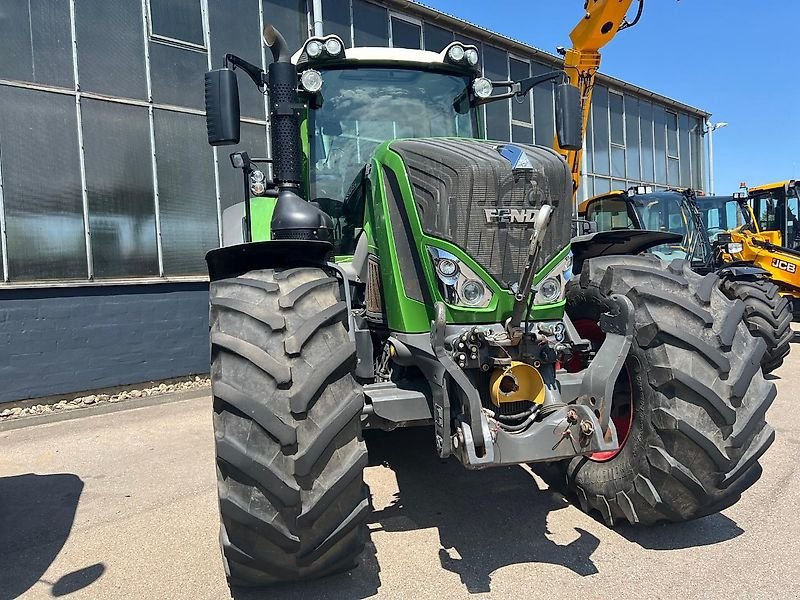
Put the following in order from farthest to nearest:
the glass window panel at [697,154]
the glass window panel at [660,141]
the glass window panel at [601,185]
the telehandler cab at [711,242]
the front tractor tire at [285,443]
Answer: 1. the glass window panel at [697,154]
2. the glass window panel at [660,141]
3. the glass window panel at [601,185]
4. the telehandler cab at [711,242]
5. the front tractor tire at [285,443]

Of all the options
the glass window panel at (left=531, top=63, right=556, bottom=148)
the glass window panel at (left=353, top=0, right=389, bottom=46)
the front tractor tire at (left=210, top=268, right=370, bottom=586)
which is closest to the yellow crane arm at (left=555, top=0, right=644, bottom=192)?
the glass window panel at (left=353, top=0, right=389, bottom=46)

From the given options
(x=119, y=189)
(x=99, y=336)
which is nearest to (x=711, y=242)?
(x=119, y=189)

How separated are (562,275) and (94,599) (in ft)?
9.32

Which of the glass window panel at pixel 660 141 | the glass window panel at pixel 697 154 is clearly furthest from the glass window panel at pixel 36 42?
the glass window panel at pixel 697 154

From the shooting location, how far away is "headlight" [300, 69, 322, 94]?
380 centimetres

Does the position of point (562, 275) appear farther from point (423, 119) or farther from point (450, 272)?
point (423, 119)

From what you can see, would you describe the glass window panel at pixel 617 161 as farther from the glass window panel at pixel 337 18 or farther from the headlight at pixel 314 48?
the headlight at pixel 314 48

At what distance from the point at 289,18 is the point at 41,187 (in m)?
4.67

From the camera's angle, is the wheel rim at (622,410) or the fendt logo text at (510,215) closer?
the fendt logo text at (510,215)

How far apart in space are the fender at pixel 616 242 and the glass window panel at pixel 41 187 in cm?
611

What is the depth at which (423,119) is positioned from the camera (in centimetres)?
428

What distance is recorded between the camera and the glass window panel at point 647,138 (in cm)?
1777

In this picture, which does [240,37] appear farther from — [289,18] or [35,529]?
[35,529]

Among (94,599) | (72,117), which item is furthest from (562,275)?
(72,117)
